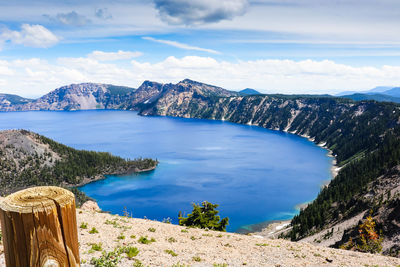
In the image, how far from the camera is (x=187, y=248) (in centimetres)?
2162

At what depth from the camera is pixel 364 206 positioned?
83.7 m

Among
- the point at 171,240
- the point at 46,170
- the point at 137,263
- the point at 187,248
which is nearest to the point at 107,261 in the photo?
the point at 137,263

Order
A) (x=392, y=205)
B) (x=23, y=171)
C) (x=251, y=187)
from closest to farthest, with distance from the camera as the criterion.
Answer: (x=392, y=205) < (x=251, y=187) < (x=23, y=171)

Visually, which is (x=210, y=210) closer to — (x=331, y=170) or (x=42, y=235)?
(x=42, y=235)

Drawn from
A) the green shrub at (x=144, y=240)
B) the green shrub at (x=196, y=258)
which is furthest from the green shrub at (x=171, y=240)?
the green shrub at (x=196, y=258)

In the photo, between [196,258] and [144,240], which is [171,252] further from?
[144,240]

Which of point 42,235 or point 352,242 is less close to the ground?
point 42,235

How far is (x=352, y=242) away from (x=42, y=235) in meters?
63.7

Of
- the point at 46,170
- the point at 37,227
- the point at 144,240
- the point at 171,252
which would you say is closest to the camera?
the point at 37,227

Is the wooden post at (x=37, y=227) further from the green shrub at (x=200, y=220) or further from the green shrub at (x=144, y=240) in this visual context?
the green shrub at (x=200, y=220)

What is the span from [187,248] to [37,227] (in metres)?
19.7

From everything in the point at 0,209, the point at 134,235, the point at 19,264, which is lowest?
the point at 134,235

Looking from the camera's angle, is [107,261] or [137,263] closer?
[107,261]

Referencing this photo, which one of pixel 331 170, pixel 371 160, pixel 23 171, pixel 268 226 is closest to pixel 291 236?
pixel 268 226
